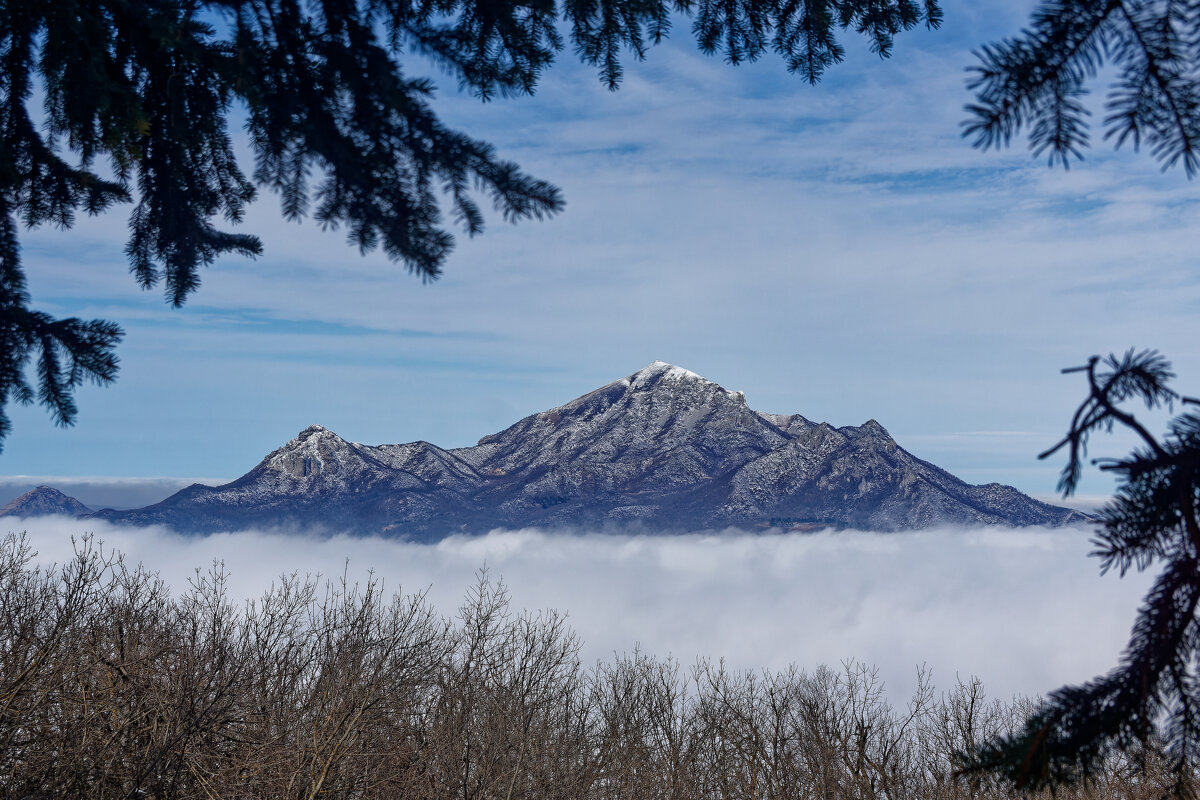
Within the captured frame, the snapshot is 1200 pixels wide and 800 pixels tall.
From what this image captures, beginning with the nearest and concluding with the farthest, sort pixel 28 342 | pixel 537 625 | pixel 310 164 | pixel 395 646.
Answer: pixel 310 164 → pixel 28 342 → pixel 395 646 → pixel 537 625

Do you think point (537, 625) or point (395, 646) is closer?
point (395, 646)

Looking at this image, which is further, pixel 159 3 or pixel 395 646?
pixel 395 646

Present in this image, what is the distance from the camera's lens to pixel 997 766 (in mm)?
2207

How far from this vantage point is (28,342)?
4121mm

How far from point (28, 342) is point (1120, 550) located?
413 cm

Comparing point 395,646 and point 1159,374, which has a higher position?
point 1159,374

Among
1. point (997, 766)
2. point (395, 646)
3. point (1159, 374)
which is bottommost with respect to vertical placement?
point (395, 646)

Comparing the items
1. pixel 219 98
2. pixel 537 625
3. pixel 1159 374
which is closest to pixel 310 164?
pixel 219 98

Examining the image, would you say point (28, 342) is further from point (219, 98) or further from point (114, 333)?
point (219, 98)

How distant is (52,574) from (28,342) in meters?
32.6

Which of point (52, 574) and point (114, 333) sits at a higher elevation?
point (114, 333)

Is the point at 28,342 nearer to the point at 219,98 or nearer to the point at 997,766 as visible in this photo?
the point at 219,98

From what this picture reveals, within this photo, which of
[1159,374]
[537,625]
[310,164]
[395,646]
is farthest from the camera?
[537,625]

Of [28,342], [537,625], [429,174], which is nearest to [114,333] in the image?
[28,342]
